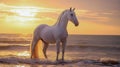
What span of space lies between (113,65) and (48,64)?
2.67m

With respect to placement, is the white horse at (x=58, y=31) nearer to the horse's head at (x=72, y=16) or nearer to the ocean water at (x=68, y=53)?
the horse's head at (x=72, y=16)

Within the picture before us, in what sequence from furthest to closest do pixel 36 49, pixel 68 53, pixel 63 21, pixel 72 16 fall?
1. pixel 68 53
2. pixel 36 49
3. pixel 63 21
4. pixel 72 16

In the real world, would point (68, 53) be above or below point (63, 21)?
below

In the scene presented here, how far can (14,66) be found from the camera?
1295cm

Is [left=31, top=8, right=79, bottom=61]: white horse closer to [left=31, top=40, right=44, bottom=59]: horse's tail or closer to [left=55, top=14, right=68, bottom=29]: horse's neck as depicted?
[left=55, top=14, right=68, bottom=29]: horse's neck

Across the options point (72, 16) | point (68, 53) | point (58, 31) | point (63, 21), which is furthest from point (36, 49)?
point (68, 53)

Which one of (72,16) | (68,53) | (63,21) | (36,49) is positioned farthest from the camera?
(68,53)

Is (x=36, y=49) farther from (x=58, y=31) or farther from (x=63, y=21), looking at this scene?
(x=63, y=21)

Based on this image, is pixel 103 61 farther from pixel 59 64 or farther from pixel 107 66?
pixel 59 64

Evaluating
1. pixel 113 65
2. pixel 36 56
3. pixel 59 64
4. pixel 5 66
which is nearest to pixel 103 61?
pixel 113 65

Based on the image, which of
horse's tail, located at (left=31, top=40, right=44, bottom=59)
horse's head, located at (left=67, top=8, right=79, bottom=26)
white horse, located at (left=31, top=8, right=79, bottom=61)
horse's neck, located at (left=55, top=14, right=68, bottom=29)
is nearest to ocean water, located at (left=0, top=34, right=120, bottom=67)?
horse's tail, located at (left=31, top=40, right=44, bottom=59)

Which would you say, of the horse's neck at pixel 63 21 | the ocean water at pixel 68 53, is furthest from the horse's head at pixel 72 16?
the ocean water at pixel 68 53

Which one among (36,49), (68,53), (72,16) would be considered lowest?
(68,53)

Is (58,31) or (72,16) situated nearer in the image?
(72,16)
